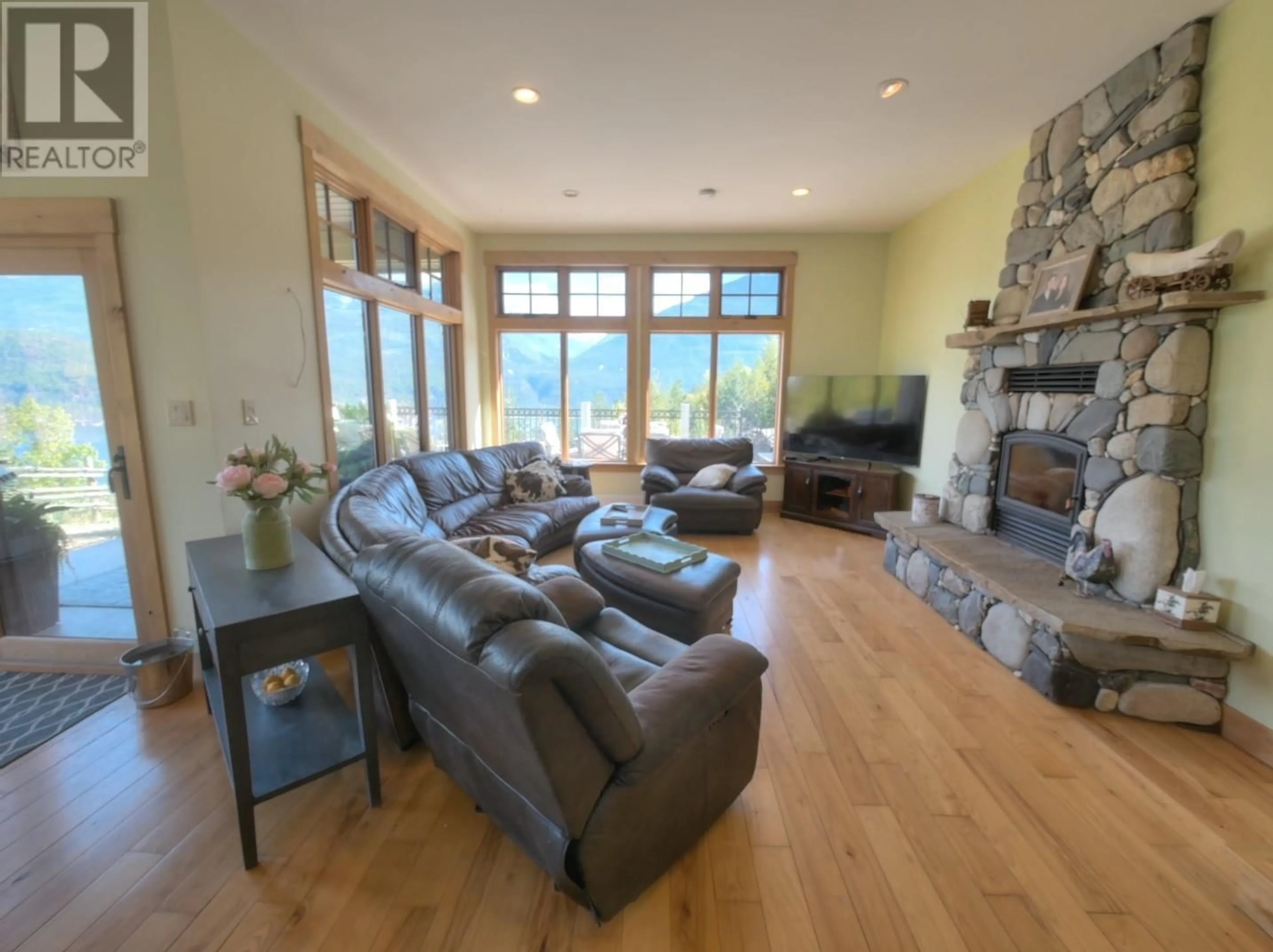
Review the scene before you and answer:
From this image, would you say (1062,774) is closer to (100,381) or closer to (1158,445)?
(1158,445)

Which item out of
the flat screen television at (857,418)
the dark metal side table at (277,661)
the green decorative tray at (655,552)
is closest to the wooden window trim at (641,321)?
the flat screen television at (857,418)

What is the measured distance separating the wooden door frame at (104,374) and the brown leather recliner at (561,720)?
4.89 feet

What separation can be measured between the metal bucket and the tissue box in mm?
4241

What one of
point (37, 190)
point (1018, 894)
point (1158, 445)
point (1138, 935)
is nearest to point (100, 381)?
point (37, 190)

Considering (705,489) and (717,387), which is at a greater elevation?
(717,387)

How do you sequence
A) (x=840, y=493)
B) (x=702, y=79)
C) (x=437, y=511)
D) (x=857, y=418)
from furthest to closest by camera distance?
(x=840, y=493)
(x=857, y=418)
(x=437, y=511)
(x=702, y=79)

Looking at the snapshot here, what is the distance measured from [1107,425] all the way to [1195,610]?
35.9 inches

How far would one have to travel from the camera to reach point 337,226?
3188mm

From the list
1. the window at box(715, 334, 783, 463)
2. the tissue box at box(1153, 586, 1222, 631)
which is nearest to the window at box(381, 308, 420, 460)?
the window at box(715, 334, 783, 463)

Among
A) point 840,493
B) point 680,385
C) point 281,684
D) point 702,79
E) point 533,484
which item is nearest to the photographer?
point 281,684

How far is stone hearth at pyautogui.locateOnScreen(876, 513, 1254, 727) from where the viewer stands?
2.11 m

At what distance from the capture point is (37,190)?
80.5 inches

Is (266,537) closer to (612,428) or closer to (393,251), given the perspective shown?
(393,251)
